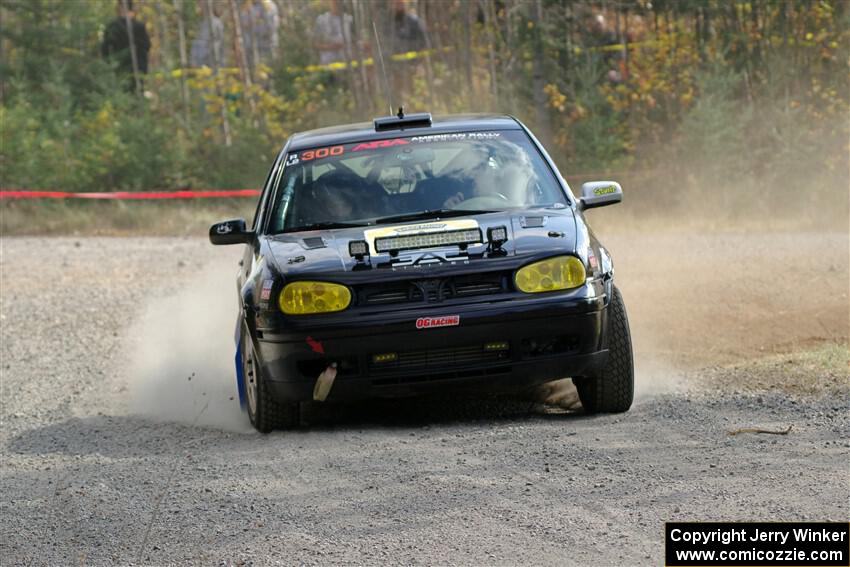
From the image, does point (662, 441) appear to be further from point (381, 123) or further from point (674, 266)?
point (674, 266)

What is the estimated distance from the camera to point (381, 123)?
8.33 metres

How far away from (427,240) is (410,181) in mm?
987

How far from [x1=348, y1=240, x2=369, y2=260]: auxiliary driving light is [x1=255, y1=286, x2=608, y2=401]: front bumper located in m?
0.34

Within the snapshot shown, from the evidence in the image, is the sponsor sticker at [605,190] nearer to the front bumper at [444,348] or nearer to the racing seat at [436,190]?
the racing seat at [436,190]

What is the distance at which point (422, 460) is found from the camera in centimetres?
606

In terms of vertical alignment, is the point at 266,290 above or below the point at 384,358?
above

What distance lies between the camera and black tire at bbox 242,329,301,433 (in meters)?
7.18

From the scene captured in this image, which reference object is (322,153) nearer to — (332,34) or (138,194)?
(138,194)

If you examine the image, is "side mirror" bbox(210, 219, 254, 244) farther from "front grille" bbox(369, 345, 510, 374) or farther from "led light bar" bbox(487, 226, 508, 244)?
"led light bar" bbox(487, 226, 508, 244)

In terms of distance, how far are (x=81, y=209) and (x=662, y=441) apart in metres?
18.8

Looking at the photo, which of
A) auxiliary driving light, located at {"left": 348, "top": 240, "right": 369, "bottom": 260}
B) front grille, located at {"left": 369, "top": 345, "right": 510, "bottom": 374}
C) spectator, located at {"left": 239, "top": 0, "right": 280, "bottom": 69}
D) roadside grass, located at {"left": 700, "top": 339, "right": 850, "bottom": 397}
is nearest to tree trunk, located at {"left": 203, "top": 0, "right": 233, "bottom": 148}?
spectator, located at {"left": 239, "top": 0, "right": 280, "bottom": 69}

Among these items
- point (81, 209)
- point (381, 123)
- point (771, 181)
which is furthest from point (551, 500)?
point (81, 209)

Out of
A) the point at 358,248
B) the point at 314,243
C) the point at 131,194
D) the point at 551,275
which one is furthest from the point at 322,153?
the point at 131,194

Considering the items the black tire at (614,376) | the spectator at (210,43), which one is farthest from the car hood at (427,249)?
the spectator at (210,43)
